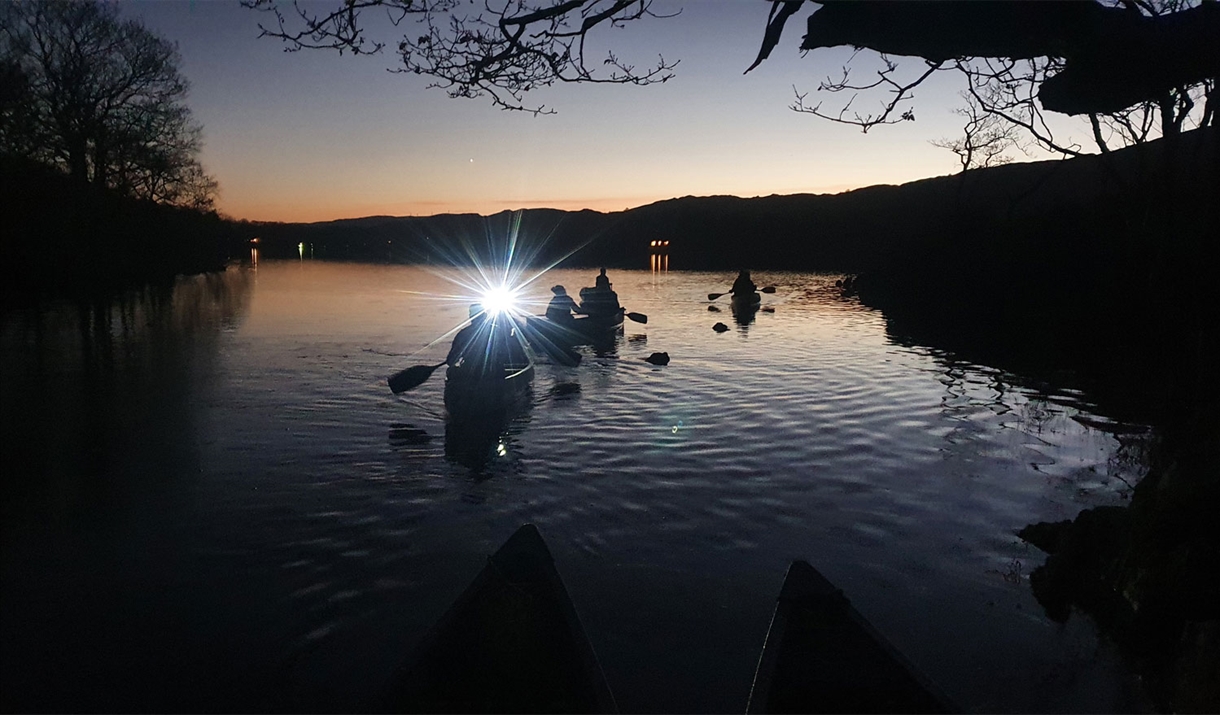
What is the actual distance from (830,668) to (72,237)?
1990 inches

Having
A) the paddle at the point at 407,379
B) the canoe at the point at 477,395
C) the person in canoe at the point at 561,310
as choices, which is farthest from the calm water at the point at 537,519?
the person in canoe at the point at 561,310

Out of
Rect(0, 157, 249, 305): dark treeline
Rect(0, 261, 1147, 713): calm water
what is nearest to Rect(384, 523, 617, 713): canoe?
Rect(0, 261, 1147, 713): calm water

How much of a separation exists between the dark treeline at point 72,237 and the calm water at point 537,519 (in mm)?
23514

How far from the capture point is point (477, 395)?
48.8 feet

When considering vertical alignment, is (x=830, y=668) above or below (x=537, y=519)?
above

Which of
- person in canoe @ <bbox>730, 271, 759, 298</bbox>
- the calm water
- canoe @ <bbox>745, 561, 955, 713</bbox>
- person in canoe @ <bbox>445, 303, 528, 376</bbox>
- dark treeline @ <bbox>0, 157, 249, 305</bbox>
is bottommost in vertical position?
the calm water

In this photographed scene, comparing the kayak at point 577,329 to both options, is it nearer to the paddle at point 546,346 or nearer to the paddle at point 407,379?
the paddle at point 546,346

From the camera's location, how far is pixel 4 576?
23.7 ft

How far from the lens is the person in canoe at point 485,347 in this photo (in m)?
15.2

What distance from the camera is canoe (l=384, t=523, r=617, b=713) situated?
4.36 metres

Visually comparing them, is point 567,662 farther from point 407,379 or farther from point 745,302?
point 745,302

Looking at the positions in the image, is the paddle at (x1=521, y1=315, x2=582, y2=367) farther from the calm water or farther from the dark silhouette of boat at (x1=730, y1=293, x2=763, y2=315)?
the dark silhouette of boat at (x1=730, y1=293, x2=763, y2=315)

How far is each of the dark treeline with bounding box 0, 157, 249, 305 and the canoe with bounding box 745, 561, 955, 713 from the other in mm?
41212

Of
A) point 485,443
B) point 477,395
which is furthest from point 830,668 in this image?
point 477,395
